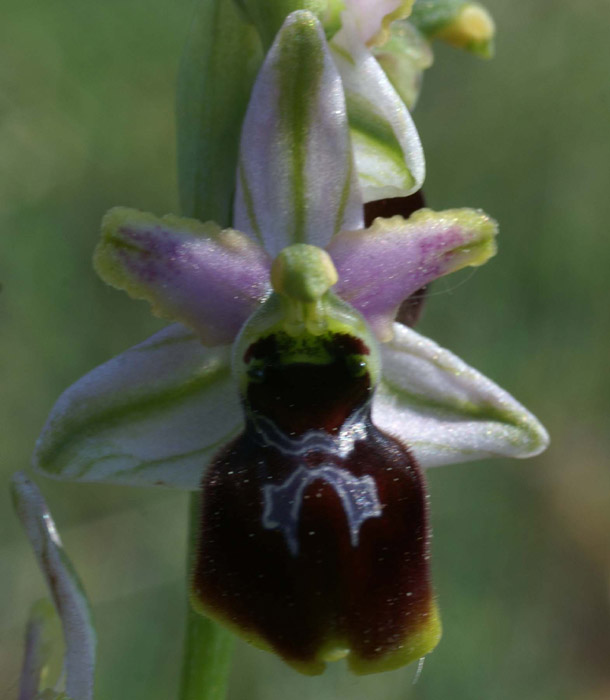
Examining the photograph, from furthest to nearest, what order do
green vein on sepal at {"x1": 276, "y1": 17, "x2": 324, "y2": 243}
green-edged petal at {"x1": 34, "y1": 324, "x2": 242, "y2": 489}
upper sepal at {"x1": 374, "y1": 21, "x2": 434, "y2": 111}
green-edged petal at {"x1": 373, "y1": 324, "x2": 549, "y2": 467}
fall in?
upper sepal at {"x1": 374, "y1": 21, "x2": 434, "y2": 111} → green-edged petal at {"x1": 373, "y1": 324, "x2": 549, "y2": 467} → green-edged petal at {"x1": 34, "y1": 324, "x2": 242, "y2": 489} → green vein on sepal at {"x1": 276, "y1": 17, "x2": 324, "y2": 243}

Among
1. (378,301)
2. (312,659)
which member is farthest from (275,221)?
(312,659)

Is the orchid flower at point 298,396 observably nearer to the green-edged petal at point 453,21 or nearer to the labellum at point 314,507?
the labellum at point 314,507

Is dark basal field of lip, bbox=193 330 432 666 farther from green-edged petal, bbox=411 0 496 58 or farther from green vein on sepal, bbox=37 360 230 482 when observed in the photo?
green-edged petal, bbox=411 0 496 58

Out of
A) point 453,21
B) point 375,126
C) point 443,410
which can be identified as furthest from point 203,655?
point 453,21

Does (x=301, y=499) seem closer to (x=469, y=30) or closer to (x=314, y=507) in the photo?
(x=314, y=507)

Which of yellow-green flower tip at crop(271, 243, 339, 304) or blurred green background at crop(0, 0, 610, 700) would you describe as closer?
yellow-green flower tip at crop(271, 243, 339, 304)

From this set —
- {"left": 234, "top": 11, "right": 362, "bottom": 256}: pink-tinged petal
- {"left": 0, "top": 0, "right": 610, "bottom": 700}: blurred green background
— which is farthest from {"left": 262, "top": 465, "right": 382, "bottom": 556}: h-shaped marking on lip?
{"left": 0, "top": 0, "right": 610, "bottom": 700}: blurred green background
